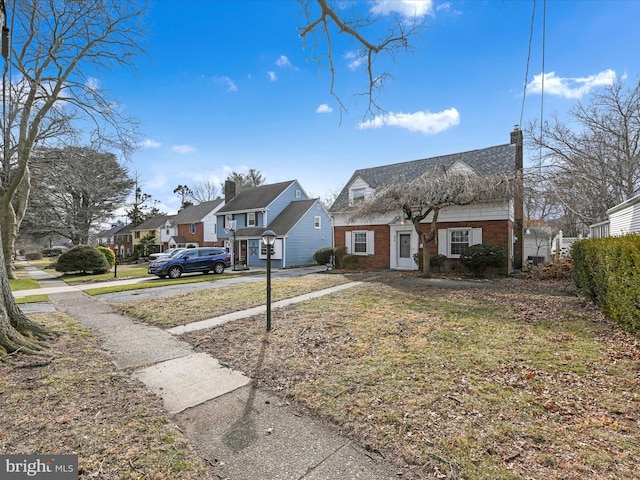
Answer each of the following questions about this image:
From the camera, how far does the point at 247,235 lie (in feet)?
81.6

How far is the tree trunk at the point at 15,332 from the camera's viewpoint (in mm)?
4129

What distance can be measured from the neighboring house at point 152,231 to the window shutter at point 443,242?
1292 inches

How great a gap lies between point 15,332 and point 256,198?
77.3ft

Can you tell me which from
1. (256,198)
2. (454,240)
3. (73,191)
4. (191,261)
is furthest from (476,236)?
(73,191)

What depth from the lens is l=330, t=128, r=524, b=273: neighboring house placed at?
14.1 meters

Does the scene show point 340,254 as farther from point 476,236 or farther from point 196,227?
point 196,227

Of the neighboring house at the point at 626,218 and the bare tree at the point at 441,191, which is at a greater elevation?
the bare tree at the point at 441,191

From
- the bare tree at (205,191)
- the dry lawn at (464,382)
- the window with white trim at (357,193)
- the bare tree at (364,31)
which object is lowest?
the dry lawn at (464,382)

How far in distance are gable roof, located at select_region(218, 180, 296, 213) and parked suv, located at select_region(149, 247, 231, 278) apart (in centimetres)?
736

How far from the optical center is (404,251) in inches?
652

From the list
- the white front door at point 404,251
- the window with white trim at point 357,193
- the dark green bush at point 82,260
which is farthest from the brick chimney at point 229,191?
the white front door at point 404,251

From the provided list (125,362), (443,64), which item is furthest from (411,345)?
(443,64)

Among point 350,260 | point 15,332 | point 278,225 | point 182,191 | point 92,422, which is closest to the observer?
point 92,422

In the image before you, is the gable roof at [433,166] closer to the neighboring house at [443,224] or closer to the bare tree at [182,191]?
the neighboring house at [443,224]
